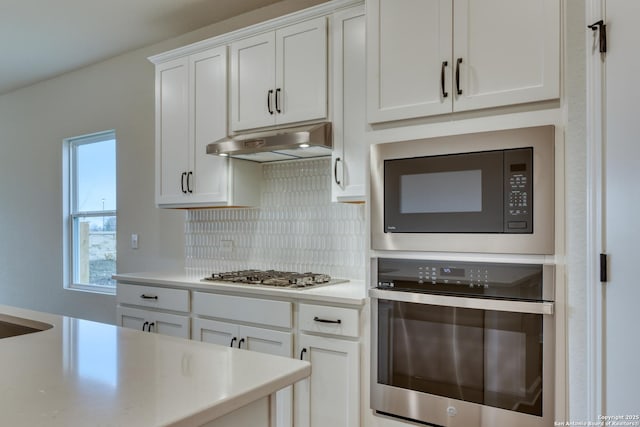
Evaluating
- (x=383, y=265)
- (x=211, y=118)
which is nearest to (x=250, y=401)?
(x=383, y=265)

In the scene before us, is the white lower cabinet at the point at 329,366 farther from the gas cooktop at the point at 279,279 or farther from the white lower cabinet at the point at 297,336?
the gas cooktop at the point at 279,279

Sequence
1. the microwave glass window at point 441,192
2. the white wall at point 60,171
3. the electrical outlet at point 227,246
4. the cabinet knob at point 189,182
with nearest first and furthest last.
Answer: the microwave glass window at point 441,192 → the cabinet knob at point 189,182 → the electrical outlet at point 227,246 → the white wall at point 60,171

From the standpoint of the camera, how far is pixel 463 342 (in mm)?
1826

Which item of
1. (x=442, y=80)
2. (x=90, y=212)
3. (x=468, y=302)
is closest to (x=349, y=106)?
(x=442, y=80)

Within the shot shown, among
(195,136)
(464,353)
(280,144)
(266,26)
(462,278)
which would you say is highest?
(266,26)

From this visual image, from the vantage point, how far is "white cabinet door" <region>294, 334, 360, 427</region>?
2.12 m

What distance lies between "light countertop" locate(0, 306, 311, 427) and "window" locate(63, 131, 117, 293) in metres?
3.27

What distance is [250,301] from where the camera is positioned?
2.51 metres

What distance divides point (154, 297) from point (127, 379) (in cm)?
215

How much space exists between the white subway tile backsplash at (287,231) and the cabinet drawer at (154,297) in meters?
0.47

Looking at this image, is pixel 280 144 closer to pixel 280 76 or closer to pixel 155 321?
pixel 280 76

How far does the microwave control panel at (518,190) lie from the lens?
1.71 metres

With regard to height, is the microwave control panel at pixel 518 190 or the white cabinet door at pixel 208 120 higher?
the white cabinet door at pixel 208 120

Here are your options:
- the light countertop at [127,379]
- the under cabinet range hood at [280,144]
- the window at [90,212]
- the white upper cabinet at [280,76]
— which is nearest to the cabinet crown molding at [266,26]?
the white upper cabinet at [280,76]
